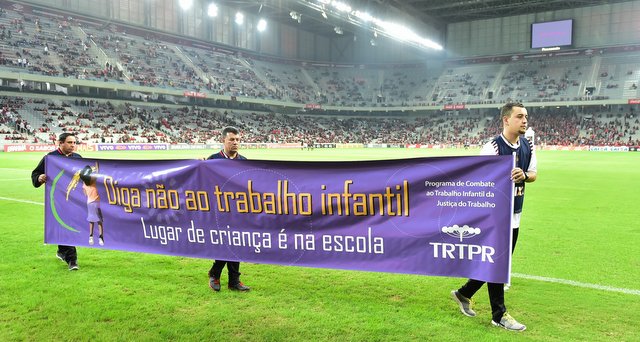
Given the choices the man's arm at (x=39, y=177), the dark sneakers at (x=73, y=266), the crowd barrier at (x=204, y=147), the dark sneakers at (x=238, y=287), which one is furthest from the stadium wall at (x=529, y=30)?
the dark sneakers at (x=73, y=266)


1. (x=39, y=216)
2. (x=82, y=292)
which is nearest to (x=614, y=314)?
(x=82, y=292)

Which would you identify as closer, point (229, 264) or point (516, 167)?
point (516, 167)

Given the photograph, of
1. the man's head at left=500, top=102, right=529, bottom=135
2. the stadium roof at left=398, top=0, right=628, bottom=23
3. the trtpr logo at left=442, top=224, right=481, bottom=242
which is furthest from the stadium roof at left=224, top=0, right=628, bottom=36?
the trtpr logo at left=442, top=224, right=481, bottom=242

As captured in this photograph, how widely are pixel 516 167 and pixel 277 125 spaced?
7501cm

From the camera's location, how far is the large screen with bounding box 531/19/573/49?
2916 inches

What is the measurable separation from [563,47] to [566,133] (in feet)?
59.2

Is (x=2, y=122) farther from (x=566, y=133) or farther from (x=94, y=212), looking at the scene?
(x=566, y=133)

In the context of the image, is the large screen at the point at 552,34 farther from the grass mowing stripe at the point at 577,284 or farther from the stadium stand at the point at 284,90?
the grass mowing stripe at the point at 577,284

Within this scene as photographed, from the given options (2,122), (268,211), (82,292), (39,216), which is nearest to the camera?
(268,211)

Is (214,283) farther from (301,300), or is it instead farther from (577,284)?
(577,284)

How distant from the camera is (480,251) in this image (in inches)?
179

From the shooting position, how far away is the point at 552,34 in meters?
75.4

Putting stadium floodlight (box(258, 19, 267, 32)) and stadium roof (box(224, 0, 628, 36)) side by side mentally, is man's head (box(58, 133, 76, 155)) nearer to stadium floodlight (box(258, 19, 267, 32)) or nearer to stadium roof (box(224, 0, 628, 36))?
stadium roof (box(224, 0, 628, 36))

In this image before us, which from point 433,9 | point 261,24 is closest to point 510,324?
point 433,9
